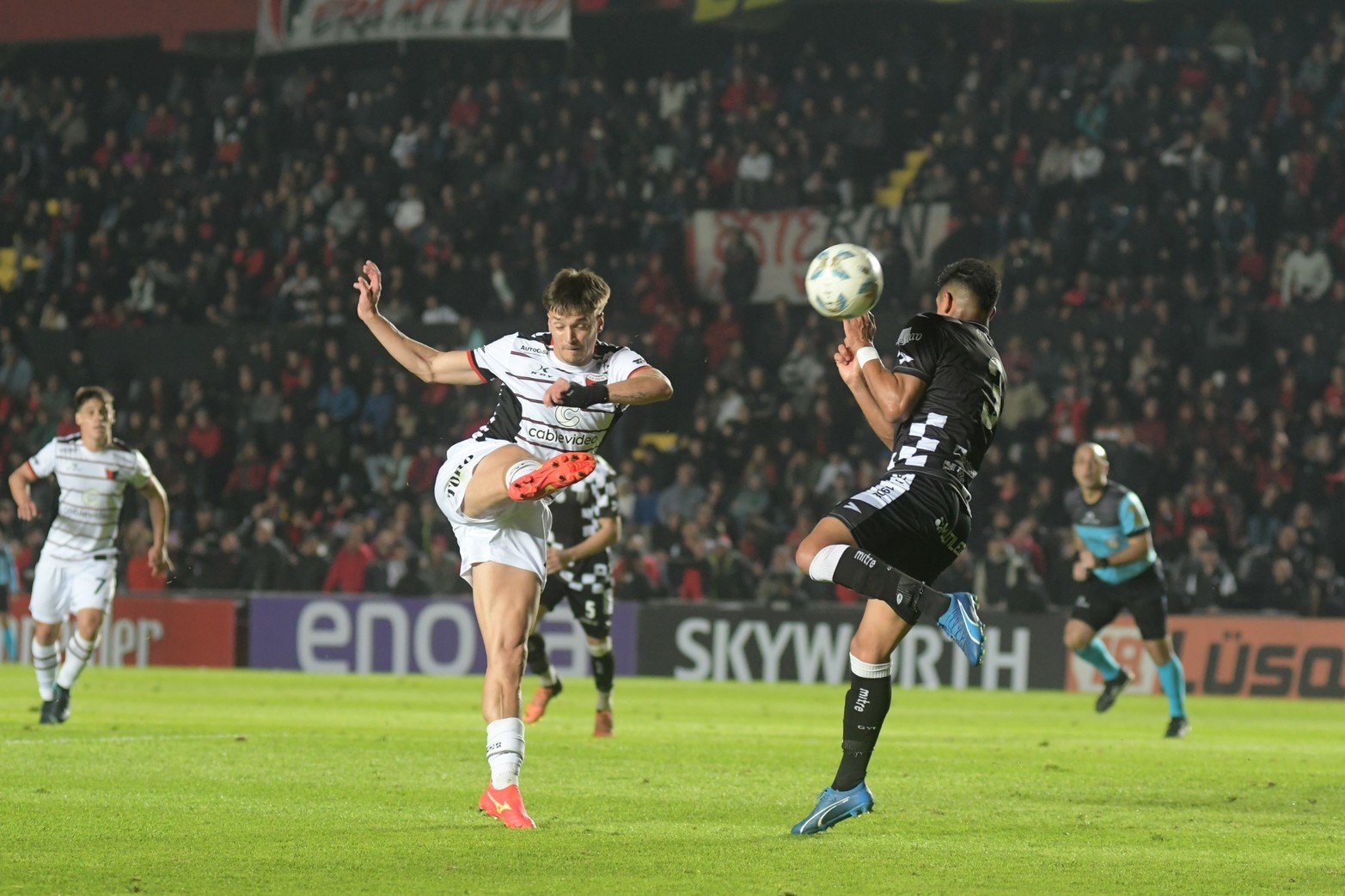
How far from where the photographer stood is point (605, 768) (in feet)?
34.5

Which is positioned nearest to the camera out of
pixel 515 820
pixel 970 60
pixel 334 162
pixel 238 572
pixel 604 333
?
pixel 515 820

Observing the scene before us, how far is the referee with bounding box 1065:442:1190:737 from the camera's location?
594 inches

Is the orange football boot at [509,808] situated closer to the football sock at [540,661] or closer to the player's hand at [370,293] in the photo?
the player's hand at [370,293]

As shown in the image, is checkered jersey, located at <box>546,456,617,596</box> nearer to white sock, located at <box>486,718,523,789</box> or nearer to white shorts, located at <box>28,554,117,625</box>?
white shorts, located at <box>28,554,117,625</box>

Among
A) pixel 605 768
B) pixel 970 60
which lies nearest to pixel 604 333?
pixel 970 60

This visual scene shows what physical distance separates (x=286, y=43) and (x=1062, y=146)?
12853 mm

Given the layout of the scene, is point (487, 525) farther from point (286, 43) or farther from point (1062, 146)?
point (286, 43)

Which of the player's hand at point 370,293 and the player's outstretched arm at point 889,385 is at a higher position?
the player's hand at point 370,293

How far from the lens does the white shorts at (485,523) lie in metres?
7.55

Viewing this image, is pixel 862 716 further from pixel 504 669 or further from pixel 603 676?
pixel 603 676

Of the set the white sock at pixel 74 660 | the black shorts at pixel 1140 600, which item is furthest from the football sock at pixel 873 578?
the black shorts at pixel 1140 600

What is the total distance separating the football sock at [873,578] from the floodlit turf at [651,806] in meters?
0.94

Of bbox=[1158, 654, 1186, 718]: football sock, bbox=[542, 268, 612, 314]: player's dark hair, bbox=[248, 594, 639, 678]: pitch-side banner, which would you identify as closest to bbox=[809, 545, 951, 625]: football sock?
bbox=[542, 268, 612, 314]: player's dark hair

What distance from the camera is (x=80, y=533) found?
13688 mm
